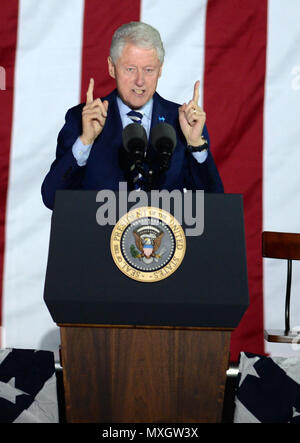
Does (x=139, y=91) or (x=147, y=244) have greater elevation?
(x=139, y=91)

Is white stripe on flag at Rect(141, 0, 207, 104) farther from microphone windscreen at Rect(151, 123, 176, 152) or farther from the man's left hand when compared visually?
microphone windscreen at Rect(151, 123, 176, 152)

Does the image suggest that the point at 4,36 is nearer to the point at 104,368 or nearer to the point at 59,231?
the point at 59,231

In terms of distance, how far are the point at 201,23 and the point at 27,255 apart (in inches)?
55.3

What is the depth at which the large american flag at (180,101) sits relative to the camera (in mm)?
2395

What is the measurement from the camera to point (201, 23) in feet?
8.11

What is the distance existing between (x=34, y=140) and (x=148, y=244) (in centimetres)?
145

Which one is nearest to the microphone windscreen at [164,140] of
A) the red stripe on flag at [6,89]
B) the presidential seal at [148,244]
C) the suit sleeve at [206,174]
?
the presidential seal at [148,244]

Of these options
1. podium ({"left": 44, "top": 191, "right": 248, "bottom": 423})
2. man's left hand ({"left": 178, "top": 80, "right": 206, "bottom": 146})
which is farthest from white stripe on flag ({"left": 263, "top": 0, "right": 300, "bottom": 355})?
podium ({"left": 44, "top": 191, "right": 248, "bottom": 423})

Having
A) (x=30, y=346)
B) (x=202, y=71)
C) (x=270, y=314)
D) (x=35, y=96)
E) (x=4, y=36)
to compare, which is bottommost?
(x=30, y=346)

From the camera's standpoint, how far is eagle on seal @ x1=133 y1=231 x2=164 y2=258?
115 centimetres

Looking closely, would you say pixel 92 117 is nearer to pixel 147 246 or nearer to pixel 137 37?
pixel 137 37

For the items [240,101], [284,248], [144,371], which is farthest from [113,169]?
[240,101]

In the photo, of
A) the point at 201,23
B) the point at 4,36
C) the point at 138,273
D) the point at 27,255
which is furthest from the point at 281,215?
the point at 4,36

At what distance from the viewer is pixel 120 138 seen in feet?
5.23
